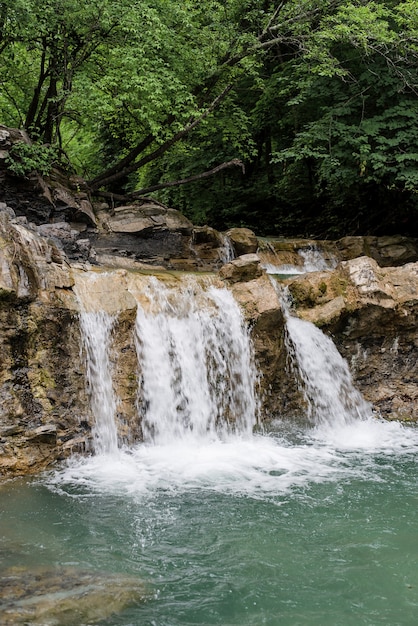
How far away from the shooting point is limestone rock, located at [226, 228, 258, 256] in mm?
12539

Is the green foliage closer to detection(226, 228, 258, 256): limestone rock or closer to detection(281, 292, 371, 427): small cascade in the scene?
detection(226, 228, 258, 256): limestone rock

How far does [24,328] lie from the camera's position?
20.6 feet

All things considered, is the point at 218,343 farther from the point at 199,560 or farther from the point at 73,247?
the point at 199,560

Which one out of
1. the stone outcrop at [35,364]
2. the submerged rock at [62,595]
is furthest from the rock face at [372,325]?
the submerged rock at [62,595]

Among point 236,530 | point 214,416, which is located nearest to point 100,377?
point 214,416

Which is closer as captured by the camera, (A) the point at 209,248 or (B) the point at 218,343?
(B) the point at 218,343

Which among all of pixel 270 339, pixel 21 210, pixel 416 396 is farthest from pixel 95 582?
pixel 21 210

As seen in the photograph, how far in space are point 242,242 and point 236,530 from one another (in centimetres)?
864

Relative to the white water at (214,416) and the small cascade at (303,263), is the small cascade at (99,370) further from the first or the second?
the small cascade at (303,263)

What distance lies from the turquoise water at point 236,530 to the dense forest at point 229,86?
7371 millimetres

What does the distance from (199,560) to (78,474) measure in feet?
7.34

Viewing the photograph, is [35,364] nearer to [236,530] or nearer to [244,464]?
[244,464]

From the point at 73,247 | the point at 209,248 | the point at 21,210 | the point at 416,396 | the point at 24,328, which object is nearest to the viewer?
the point at 24,328

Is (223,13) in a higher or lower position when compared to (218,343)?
higher
